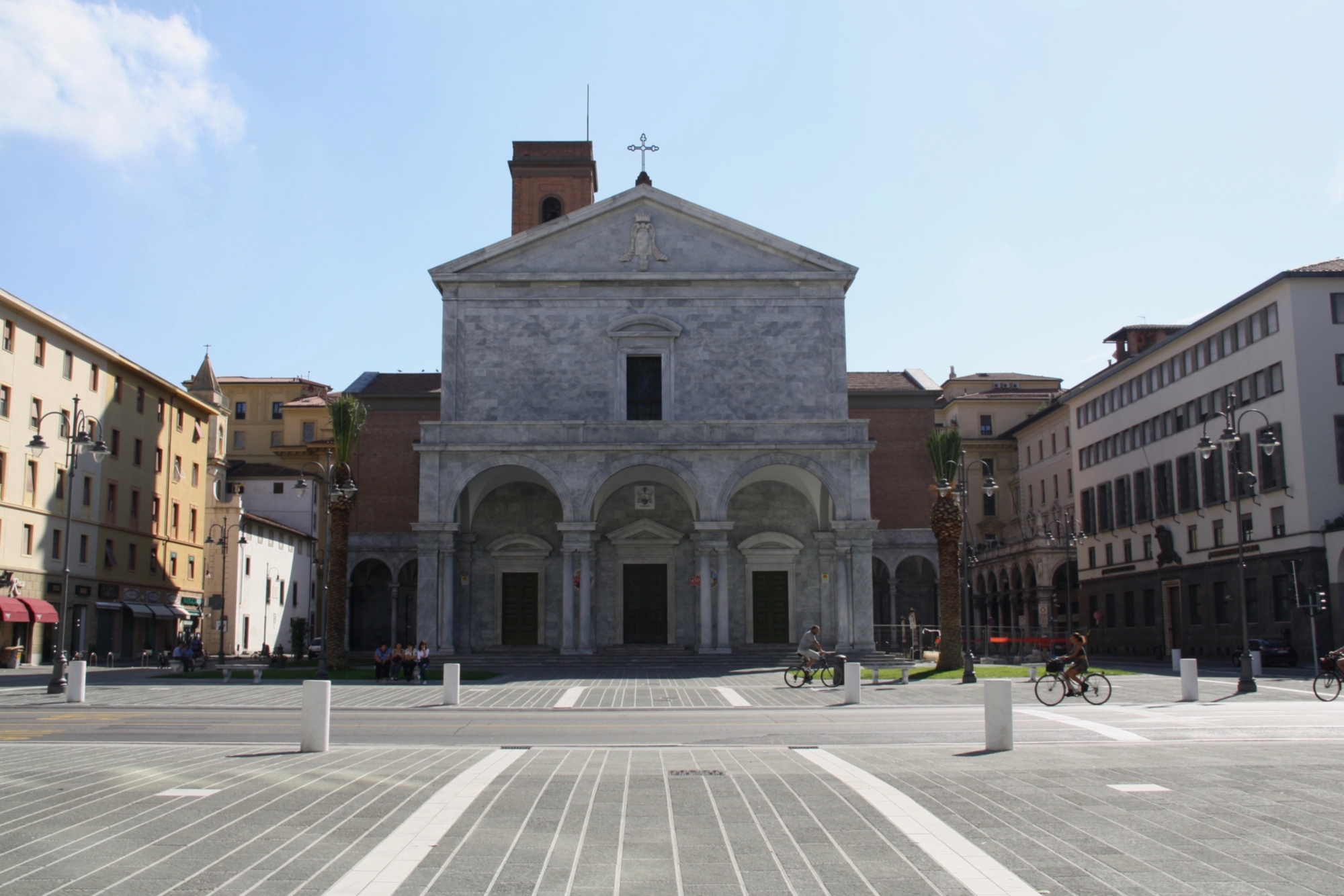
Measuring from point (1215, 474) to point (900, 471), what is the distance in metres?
14.1

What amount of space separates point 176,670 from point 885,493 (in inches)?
1290

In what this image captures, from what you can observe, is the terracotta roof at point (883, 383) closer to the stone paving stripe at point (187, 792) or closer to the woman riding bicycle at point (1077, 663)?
the woman riding bicycle at point (1077, 663)

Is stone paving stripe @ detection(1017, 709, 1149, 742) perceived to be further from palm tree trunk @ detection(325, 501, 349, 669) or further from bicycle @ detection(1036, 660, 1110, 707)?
palm tree trunk @ detection(325, 501, 349, 669)

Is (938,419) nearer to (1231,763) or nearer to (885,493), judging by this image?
(885,493)

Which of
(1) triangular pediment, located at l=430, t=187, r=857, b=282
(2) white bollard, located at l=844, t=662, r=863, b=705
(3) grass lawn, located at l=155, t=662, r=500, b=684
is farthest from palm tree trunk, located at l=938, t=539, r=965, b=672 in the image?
(3) grass lawn, located at l=155, t=662, r=500, b=684

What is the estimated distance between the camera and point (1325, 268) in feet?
156

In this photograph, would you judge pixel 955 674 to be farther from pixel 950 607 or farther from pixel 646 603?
pixel 646 603

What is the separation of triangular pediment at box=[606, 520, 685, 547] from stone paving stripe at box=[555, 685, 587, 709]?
50.0 feet

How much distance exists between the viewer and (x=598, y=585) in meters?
45.1

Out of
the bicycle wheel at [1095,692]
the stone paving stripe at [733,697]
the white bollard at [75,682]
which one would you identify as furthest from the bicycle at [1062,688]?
the white bollard at [75,682]

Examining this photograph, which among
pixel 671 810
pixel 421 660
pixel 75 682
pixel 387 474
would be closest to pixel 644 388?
pixel 421 660

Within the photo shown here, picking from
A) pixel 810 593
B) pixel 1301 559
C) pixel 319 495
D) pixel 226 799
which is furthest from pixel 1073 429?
pixel 226 799

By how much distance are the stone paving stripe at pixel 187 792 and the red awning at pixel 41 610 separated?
122ft

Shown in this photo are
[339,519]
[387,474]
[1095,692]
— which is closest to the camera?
[1095,692]
